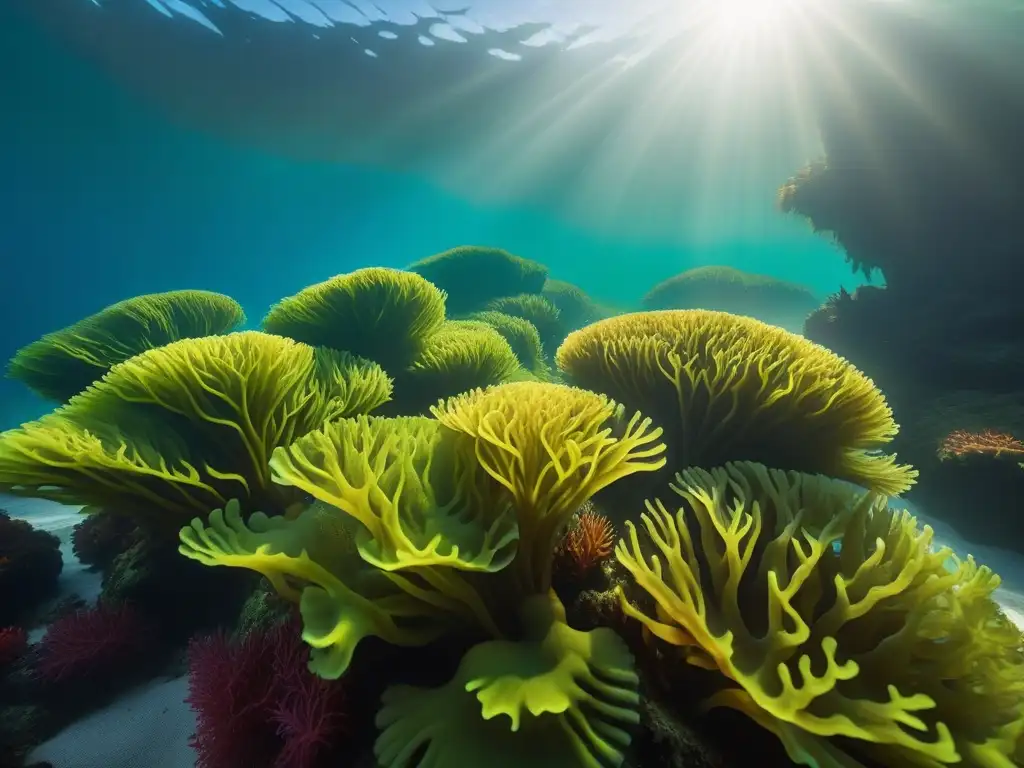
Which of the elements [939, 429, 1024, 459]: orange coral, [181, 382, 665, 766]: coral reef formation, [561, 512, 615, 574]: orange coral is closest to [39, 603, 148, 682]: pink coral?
[181, 382, 665, 766]: coral reef formation

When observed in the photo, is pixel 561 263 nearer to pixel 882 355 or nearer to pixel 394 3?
pixel 394 3

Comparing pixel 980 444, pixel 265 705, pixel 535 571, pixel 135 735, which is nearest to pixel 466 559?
pixel 535 571

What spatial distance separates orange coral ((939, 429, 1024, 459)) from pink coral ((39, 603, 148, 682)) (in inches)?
347

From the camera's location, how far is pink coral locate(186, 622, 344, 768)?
170 cm

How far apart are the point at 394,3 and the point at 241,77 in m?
8.33

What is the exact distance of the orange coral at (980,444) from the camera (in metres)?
5.79

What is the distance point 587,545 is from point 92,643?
3.30 metres

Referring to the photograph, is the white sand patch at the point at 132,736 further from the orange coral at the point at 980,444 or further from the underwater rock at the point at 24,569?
the orange coral at the point at 980,444

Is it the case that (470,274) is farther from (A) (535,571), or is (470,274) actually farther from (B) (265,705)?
(B) (265,705)

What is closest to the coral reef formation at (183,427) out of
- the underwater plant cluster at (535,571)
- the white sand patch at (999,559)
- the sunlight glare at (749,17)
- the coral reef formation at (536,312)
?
the underwater plant cluster at (535,571)

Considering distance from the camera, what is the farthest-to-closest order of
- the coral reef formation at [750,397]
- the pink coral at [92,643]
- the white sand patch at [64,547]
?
the white sand patch at [64,547] < the pink coral at [92,643] < the coral reef formation at [750,397]

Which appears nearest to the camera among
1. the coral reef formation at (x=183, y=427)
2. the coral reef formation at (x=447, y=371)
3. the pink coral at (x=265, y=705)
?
the pink coral at (x=265, y=705)

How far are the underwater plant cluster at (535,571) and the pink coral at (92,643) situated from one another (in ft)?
0.06

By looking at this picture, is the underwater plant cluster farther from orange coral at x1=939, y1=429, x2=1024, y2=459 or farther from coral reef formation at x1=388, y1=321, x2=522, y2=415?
orange coral at x1=939, y1=429, x2=1024, y2=459
